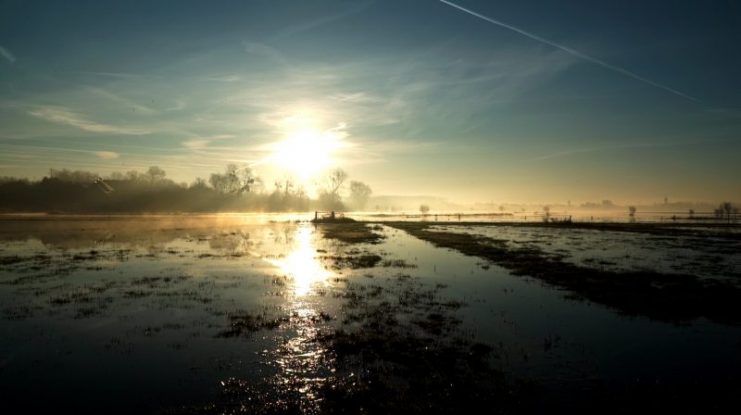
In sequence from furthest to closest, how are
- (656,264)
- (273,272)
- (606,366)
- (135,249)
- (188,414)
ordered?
(135,249)
(656,264)
(273,272)
(606,366)
(188,414)

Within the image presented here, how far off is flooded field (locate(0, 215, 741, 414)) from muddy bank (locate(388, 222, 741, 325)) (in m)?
0.17

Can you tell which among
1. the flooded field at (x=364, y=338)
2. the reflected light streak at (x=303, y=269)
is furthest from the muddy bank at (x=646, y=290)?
the reflected light streak at (x=303, y=269)

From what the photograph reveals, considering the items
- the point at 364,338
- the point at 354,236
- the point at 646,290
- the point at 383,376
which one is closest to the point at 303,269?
the point at 364,338

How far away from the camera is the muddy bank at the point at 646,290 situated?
2078 centimetres

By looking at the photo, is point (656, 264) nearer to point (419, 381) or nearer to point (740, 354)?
point (740, 354)

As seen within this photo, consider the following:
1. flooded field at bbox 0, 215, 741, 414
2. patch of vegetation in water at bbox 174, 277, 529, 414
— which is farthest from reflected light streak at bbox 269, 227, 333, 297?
patch of vegetation in water at bbox 174, 277, 529, 414

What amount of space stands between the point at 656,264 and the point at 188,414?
42.1m

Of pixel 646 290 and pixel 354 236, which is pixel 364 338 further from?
pixel 354 236

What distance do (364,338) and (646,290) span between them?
20730mm

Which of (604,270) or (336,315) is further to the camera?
(604,270)

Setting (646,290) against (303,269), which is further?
(303,269)

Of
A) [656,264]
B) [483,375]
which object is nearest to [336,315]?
[483,375]

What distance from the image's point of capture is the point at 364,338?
16297 mm

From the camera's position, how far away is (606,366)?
13664mm
